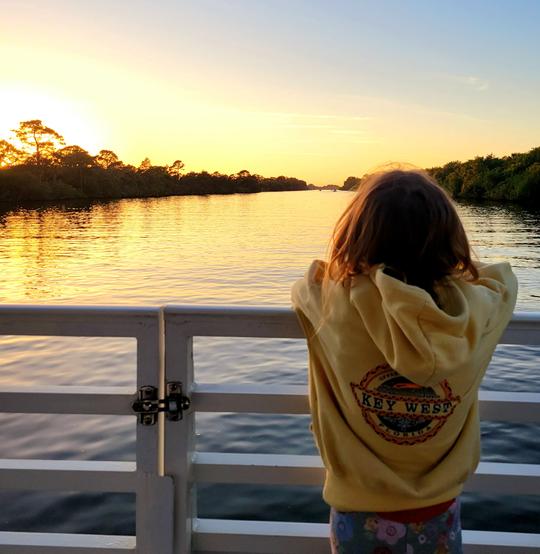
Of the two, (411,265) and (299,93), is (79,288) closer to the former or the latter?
(411,265)

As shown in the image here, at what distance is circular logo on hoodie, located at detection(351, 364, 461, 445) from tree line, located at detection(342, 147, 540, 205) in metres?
84.5

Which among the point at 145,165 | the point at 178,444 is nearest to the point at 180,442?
the point at 178,444

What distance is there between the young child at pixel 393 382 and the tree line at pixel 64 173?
84388 mm

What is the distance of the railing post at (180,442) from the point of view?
207 cm

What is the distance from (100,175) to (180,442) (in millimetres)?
110235

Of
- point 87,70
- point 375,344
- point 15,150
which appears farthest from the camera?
point 15,150

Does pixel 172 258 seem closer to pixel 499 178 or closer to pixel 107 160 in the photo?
pixel 499 178

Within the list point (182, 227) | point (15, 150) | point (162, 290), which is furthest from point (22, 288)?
point (15, 150)

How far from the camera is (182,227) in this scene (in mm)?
50719

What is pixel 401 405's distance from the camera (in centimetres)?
161

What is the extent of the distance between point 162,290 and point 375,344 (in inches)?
712

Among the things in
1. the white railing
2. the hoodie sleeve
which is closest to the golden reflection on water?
the hoodie sleeve

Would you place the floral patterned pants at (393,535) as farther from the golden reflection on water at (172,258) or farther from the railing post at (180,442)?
the golden reflection on water at (172,258)

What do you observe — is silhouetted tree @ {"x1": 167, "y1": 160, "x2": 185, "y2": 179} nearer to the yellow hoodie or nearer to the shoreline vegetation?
the shoreline vegetation
